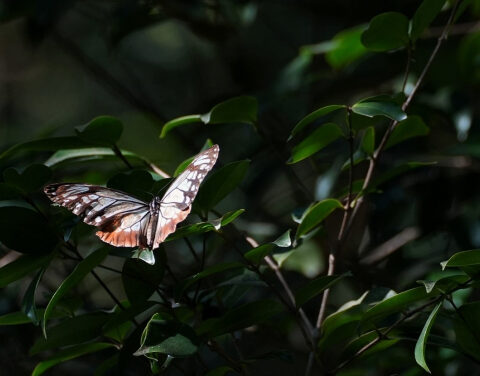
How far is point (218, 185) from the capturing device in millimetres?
848

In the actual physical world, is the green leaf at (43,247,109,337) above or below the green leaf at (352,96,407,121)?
above

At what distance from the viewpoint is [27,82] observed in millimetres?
3662

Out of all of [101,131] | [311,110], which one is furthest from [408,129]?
[311,110]

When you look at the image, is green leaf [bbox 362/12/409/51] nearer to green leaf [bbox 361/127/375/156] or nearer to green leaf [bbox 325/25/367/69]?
green leaf [bbox 361/127/375/156]

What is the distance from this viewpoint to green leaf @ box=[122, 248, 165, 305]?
2.73ft

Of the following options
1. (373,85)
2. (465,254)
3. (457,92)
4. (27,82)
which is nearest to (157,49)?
(27,82)

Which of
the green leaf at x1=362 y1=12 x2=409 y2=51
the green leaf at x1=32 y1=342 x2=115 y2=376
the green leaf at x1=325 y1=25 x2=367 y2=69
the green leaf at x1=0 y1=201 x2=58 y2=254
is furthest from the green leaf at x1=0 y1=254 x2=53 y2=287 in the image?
the green leaf at x1=325 y1=25 x2=367 y2=69

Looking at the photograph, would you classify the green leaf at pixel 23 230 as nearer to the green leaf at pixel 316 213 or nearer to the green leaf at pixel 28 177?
the green leaf at pixel 28 177

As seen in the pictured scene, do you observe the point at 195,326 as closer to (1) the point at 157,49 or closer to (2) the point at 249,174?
(2) the point at 249,174

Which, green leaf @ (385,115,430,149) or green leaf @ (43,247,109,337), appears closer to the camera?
green leaf @ (43,247,109,337)

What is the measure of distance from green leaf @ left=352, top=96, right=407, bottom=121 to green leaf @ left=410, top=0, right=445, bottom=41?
14 cm

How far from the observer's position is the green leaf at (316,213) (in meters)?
0.86

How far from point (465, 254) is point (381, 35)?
1.13ft

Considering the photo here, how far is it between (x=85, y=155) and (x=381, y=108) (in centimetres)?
40
